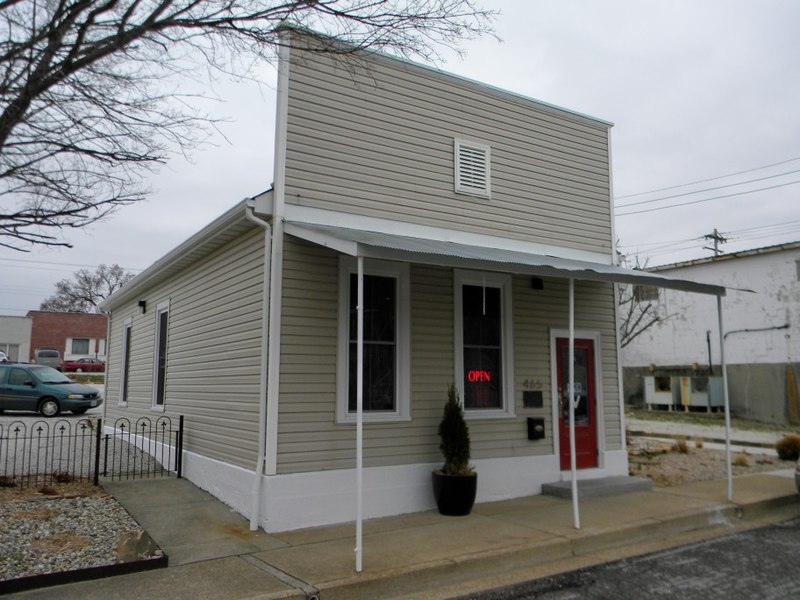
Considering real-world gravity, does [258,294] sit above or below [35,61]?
below

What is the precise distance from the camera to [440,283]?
8391 millimetres

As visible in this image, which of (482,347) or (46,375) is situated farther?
(46,375)

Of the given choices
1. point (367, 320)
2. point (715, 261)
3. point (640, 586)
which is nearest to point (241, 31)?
point (367, 320)

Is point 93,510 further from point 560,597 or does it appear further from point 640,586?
point 640,586

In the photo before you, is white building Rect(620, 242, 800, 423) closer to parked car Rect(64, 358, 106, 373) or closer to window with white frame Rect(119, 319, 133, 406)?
window with white frame Rect(119, 319, 133, 406)

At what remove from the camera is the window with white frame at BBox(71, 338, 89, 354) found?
51.0m

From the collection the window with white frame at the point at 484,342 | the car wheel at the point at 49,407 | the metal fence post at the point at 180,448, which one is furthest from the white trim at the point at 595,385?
the car wheel at the point at 49,407

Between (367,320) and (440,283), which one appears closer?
(367,320)

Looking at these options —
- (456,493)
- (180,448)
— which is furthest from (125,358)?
(456,493)

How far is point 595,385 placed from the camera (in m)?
9.70

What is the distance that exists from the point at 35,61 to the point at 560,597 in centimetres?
580

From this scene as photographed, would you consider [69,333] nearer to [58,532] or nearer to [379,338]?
[58,532]

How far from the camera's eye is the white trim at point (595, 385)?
Answer: 29.7 feet

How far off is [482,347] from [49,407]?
15698 millimetres
